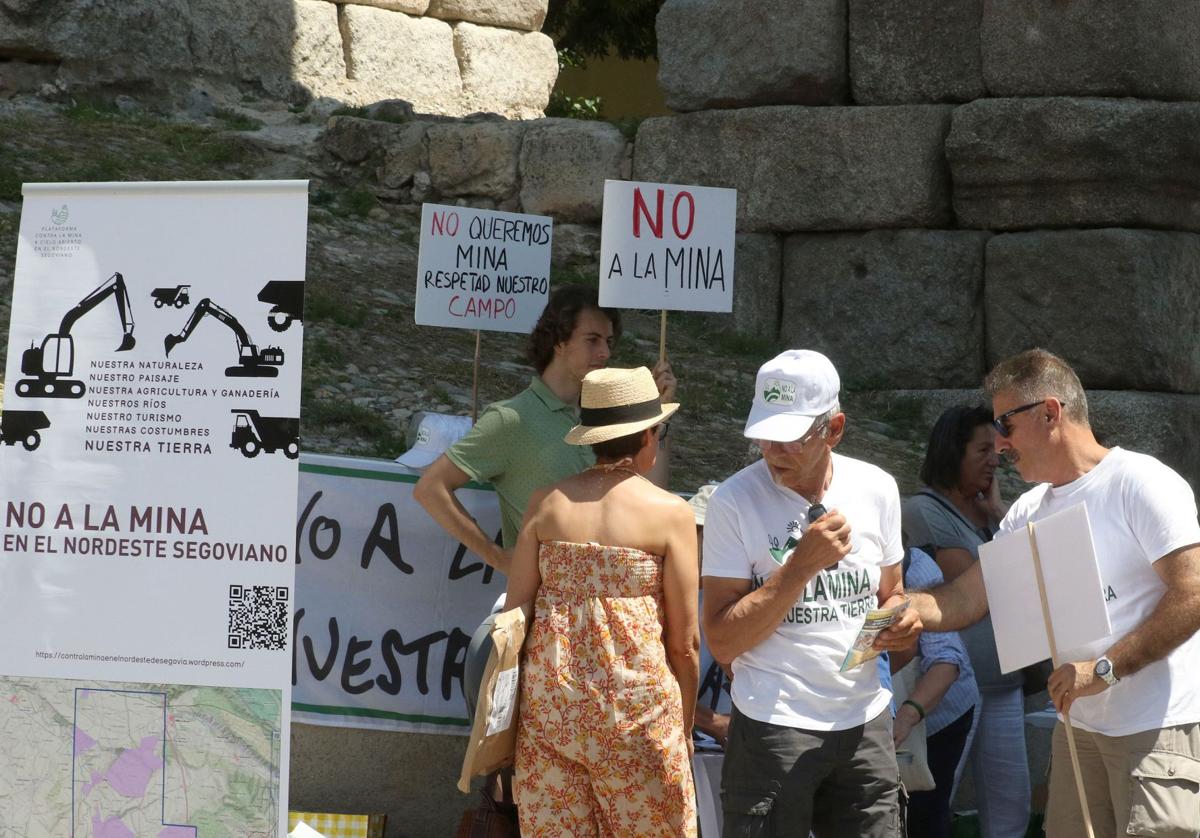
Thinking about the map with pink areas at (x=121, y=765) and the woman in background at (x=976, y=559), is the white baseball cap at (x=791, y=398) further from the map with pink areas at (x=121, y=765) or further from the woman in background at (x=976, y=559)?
the map with pink areas at (x=121, y=765)

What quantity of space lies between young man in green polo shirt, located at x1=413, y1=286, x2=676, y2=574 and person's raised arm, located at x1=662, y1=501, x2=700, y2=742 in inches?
28.0

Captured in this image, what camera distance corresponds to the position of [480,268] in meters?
5.78

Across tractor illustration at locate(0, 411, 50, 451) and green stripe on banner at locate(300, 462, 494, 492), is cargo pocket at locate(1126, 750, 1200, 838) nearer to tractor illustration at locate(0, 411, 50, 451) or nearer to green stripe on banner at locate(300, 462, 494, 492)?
green stripe on banner at locate(300, 462, 494, 492)

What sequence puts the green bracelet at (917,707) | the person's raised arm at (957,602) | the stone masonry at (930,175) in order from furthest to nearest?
the stone masonry at (930,175), the green bracelet at (917,707), the person's raised arm at (957,602)

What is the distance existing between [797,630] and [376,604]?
1.82 meters

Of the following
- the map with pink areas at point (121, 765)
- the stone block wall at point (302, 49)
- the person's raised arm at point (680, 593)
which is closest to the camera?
the person's raised arm at point (680, 593)

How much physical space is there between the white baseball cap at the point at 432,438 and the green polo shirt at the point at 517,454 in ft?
2.02

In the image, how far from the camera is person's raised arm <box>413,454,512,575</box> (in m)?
4.54

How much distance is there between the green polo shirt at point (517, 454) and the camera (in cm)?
448

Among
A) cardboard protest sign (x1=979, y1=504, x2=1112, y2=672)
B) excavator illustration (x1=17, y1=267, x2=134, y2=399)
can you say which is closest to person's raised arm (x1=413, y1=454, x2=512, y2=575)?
excavator illustration (x1=17, y1=267, x2=134, y2=399)

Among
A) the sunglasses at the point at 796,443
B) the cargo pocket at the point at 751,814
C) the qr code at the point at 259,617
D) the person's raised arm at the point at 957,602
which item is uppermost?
the sunglasses at the point at 796,443

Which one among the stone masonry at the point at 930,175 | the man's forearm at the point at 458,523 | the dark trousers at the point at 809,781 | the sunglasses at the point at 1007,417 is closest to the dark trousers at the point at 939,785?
the dark trousers at the point at 809,781

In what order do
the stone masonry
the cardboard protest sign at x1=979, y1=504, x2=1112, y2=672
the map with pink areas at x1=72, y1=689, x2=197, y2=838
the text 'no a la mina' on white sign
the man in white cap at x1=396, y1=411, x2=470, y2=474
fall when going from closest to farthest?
the cardboard protest sign at x1=979, y1=504, x2=1112, y2=672 → the map with pink areas at x1=72, y1=689, x2=197, y2=838 → the man in white cap at x1=396, y1=411, x2=470, y2=474 → the text 'no a la mina' on white sign → the stone masonry

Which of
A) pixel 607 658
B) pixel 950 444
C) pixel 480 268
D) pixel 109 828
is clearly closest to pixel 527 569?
pixel 607 658
